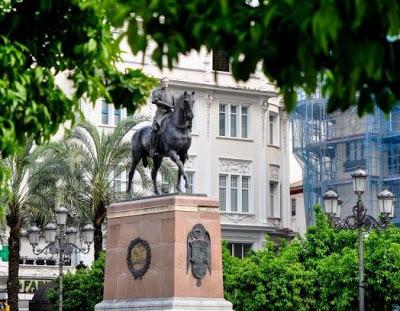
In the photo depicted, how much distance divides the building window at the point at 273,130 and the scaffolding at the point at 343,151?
4.89 meters

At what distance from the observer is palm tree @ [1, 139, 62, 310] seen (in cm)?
4456

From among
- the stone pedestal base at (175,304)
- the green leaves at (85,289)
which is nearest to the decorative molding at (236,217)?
the green leaves at (85,289)

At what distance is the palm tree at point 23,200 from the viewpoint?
4456 cm

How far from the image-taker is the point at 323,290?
38.0 m

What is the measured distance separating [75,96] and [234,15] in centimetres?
477

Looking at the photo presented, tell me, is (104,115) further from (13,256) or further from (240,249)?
(13,256)

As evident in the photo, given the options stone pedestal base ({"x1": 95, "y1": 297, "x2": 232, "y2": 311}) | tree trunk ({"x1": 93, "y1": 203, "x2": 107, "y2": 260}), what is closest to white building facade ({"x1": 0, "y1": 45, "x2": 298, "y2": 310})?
tree trunk ({"x1": 93, "y1": 203, "x2": 107, "y2": 260})

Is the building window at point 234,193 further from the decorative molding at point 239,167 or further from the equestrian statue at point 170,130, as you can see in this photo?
the equestrian statue at point 170,130

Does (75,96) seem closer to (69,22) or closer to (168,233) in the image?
(69,22)

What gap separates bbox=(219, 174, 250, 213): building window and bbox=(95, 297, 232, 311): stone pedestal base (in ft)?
124

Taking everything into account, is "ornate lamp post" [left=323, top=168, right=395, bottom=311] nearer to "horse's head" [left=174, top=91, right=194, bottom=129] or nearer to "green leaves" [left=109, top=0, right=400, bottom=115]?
"horse's head" [left=174, top=91, right=194, bottom=129]

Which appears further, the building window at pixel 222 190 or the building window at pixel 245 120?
the building window at pixel 245 120

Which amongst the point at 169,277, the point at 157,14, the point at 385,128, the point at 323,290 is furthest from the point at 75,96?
the point at 385,128

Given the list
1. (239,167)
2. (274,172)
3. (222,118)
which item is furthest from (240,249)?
(222,118)
